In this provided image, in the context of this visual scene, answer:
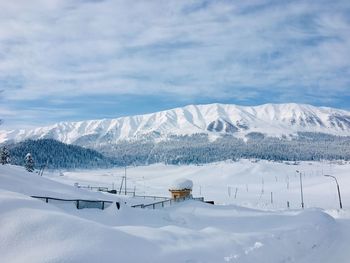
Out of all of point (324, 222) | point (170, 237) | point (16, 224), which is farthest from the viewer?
point (324, 222)

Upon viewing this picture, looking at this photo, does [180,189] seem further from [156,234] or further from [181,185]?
[156,234]

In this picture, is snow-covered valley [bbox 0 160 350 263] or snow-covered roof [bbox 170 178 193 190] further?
snow-covered roof [bbox 170 178 193 190]

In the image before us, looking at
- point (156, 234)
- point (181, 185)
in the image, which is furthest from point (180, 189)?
point (156, 234)

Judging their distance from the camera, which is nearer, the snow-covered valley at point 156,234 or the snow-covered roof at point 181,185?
the snow-covered valley at point 156,234

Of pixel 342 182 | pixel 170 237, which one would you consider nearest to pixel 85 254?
pixel 170 237

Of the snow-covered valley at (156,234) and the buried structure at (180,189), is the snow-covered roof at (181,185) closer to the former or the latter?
the buried structure at (180,189)

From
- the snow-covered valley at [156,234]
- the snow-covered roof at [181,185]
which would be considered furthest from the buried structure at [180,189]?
the snow-covered valley at [156,234]

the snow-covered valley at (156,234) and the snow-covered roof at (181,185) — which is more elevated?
the snow-covered roof at (181,185)

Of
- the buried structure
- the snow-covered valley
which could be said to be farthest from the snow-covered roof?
the snow-covered valley

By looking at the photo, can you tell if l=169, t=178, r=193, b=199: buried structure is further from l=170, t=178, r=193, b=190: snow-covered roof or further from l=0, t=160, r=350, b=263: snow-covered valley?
l=0, t=160, r=350, b=263: snow-covered valley

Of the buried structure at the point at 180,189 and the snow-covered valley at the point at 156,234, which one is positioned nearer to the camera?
the snow-covered valley at the point at 156,234

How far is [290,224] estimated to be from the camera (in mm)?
27219

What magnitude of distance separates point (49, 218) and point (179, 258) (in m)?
4.92

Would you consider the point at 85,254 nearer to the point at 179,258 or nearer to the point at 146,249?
the point at 146,249
